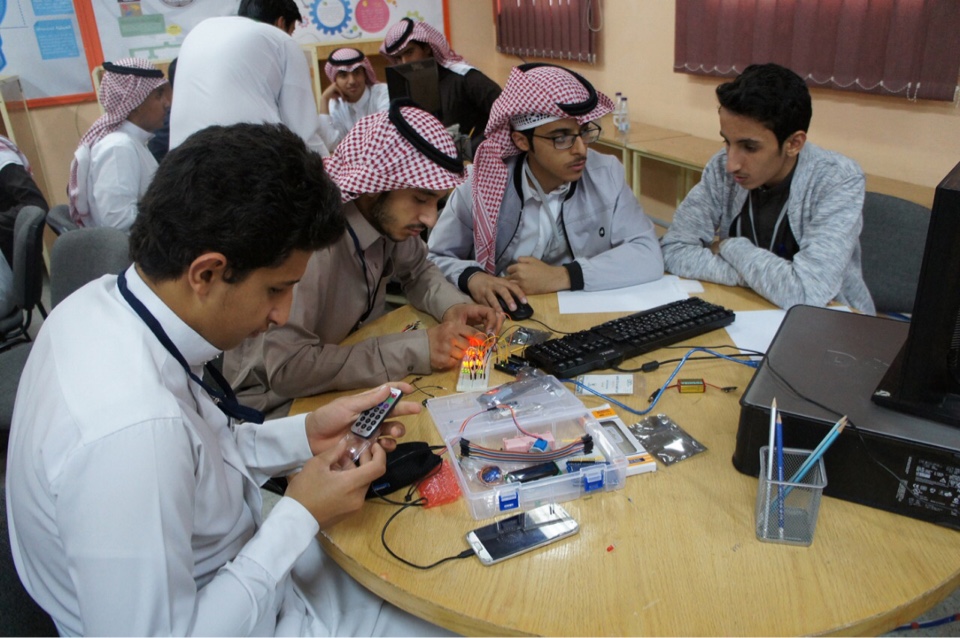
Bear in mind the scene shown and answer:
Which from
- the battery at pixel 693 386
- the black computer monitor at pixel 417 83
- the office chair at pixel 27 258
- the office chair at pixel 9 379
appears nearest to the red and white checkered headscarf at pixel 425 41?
the black computer monitor at pixel 417 83

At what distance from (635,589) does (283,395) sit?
0.86 metres

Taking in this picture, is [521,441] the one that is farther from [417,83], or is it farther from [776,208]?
[417,83]

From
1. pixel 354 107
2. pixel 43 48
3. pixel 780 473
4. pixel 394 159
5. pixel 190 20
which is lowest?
pixel 780 473

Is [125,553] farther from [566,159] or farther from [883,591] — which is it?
[566,159]

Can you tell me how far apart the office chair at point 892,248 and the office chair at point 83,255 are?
233 cm

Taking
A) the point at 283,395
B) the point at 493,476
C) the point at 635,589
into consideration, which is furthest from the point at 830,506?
the point at 283,395

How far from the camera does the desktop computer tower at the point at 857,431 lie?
2.95ft

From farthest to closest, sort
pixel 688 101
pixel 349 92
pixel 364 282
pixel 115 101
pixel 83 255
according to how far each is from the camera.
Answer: pixel 349 92
pixel 688 101
pixel 115 101
pixel 83 255
pixel 364 282

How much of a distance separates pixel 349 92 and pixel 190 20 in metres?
1.39

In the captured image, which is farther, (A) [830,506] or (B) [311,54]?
(B) [311,54]

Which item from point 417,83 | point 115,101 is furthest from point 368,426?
point 115,101

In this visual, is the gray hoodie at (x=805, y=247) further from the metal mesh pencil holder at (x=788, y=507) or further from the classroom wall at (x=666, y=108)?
the classroom wall at (x=666, y=108)

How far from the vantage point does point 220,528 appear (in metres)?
0.95

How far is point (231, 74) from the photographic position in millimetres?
2617
